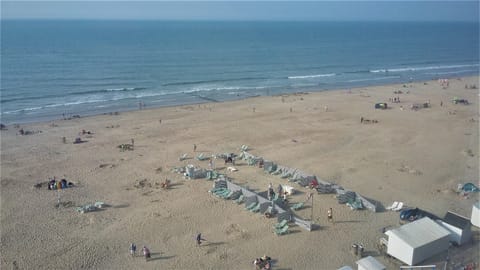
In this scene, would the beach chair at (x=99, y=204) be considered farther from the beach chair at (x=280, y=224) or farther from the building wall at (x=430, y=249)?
the building wall at (x=430, y=249)

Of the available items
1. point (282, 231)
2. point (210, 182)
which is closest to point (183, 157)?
point (210, 182)

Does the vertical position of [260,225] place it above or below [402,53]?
below

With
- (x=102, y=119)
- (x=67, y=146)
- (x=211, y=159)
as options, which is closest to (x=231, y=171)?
(x=211, y=159)

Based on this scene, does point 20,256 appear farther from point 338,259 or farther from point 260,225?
point 338,259

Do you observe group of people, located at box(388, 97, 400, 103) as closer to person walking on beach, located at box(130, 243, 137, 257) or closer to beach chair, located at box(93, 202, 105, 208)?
beach chair, located at box(93, 202, 105, 208)

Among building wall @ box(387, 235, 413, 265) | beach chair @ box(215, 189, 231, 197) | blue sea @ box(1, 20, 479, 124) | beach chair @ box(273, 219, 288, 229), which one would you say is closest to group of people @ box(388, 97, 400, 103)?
blue sea @ box(1, 20, 479, 124)

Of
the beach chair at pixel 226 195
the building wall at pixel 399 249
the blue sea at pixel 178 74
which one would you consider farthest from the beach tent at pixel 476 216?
the blue sea at pixel 178 74

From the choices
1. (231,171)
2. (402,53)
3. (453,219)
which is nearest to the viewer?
(453,219)
